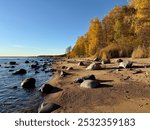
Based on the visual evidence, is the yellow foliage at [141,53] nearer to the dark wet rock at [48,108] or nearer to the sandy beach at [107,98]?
the sandy beach at [107,98]

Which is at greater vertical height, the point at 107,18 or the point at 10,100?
the point at 107,18

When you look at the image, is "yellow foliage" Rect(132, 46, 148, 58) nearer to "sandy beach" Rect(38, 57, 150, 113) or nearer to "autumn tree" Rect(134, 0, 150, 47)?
"autumn tree" Rect(134, 0, 150, 47)

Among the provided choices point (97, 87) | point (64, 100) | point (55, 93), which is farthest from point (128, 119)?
point (55, 93)

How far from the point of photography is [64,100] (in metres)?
11.1

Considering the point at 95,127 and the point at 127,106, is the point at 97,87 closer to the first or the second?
the point at 127,106

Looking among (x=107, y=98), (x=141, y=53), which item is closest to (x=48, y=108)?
(x=107, y=98)

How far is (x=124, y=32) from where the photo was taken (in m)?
42.1

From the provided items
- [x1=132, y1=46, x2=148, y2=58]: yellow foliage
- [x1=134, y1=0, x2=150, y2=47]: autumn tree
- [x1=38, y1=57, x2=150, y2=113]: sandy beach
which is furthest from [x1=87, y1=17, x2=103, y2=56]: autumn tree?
[x1=38, y1=57, x2=150, y2=113]: sandy beach

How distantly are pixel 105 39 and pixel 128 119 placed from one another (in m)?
46.3

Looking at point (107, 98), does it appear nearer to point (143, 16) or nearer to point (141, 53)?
point (143, 16)

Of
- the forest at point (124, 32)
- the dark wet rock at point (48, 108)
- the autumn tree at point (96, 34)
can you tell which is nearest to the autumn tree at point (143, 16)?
the forest at point (124, 32)

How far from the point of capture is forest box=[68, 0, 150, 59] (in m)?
22.1

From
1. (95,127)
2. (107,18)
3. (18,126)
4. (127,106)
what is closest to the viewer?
(95,127)

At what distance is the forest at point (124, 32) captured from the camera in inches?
868
